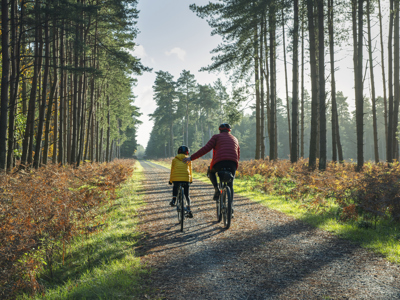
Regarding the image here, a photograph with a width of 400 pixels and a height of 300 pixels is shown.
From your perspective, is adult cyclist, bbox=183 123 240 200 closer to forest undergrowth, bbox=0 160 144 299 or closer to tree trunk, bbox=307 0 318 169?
forest undergrowth, bbox=0 160 144 299

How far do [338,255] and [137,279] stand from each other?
11.0 feet

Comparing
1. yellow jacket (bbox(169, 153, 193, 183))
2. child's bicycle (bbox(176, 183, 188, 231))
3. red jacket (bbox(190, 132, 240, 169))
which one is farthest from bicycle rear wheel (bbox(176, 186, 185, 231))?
red jacket (bbox(190, 132, 240, 169))

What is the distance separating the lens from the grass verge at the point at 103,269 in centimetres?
356

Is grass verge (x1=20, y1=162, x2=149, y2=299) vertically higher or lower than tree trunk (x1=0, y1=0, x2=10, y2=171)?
lower

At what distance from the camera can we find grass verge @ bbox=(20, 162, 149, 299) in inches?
140

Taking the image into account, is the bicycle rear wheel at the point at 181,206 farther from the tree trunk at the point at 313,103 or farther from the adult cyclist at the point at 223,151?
the tree trunk at the point at 313,103

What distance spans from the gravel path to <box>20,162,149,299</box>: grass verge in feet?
0.95

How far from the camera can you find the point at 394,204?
19.5 ft

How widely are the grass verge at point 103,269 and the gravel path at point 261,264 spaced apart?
29 cm

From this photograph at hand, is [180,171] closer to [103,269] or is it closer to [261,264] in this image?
[103,269]

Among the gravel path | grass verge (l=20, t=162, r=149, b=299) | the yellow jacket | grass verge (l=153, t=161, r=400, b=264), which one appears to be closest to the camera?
the gravel path

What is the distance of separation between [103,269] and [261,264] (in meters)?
2.62

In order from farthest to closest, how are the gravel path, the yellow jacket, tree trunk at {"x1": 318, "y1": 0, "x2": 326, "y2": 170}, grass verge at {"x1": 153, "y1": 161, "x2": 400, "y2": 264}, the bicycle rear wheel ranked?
1. tree trunk at {"x1": 318, "y1": 0, "x2": 326, "y2": 170}
2. the yellow jacket
3. the bicycle rear wheel
4. grass verge at {"x1": 153, "y1": 161, "x2": 400, "y2": 264}
5. the gravel path

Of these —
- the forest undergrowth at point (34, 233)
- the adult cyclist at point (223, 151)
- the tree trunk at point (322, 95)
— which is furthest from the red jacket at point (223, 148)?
the tree trunk at point (322, 95)
